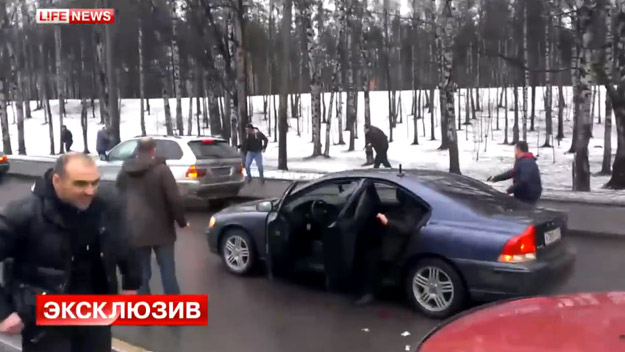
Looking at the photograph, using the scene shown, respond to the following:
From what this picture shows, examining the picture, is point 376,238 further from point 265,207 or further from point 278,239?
point 265,207

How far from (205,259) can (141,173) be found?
3.64m

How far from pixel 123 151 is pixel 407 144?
30.5m

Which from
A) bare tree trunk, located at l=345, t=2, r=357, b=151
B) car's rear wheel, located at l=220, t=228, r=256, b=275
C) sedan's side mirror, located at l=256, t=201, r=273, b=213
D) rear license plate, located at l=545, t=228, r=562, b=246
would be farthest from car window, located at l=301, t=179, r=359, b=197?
bare tree trunk, located at l=345, t=2, r=357, b=151

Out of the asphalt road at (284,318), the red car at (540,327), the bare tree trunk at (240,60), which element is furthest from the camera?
the bare tree trunk at (240,60)

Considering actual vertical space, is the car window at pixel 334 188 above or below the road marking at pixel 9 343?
above

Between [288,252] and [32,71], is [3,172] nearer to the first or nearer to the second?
[288,252]

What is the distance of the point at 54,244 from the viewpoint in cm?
340

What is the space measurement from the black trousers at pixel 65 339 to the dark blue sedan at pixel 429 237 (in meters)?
3.68

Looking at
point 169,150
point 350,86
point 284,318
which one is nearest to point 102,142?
point 169,150

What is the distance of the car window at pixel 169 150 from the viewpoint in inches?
583

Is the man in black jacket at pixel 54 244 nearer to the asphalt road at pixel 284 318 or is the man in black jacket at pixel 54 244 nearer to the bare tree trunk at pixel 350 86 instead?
the asphalt road at pixel 284 318

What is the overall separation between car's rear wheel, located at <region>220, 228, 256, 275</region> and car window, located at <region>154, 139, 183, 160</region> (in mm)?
6119

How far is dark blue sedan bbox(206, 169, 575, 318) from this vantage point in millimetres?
6617

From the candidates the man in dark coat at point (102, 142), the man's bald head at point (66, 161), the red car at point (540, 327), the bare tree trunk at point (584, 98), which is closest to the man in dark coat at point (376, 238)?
the red car at point (540, 327)
